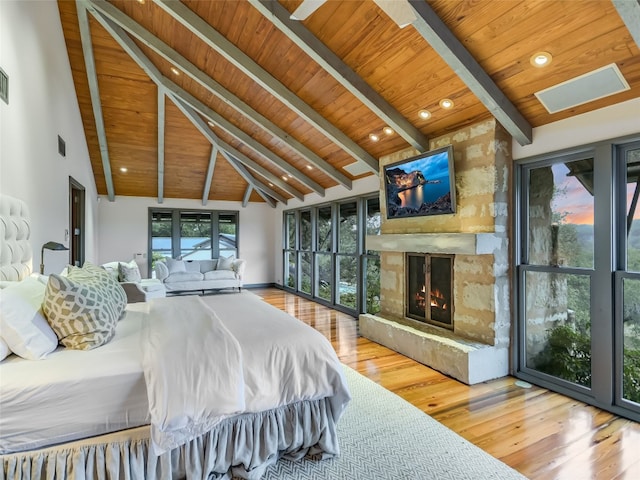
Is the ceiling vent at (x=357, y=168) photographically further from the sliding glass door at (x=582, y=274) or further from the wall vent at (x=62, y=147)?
the wall vent at (x=62, y=147)

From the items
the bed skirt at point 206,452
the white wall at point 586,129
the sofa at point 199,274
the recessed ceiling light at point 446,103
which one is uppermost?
the recessed ceiling light at point 446,103

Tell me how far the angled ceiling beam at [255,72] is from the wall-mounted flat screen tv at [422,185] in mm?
579

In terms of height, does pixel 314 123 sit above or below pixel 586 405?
above

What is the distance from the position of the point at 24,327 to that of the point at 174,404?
0.86m

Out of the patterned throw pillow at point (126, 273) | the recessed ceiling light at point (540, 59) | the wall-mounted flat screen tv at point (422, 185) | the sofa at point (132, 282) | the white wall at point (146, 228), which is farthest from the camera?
the white wall at point (146, 228)

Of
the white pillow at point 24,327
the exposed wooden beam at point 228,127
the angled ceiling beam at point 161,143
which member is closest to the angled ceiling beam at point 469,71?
the white pillow at point 24,327

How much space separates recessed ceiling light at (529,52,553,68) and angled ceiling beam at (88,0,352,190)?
10.5 feet

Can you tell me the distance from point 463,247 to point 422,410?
1469 millimetres

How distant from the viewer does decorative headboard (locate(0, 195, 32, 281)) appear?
2271 mm

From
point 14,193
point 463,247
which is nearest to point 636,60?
point 463,247

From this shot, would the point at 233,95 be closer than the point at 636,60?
No

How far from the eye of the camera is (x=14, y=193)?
2.62m

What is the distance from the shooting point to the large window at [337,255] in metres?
5.54

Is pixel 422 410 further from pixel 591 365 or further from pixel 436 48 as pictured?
pixel 436 48
